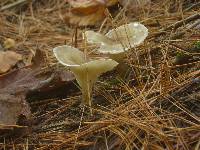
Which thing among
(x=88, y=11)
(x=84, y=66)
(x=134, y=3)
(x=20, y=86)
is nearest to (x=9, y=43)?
(x=88, y=11)

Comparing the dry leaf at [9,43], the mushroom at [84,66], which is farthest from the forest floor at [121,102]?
the dry leaf at [9,43]

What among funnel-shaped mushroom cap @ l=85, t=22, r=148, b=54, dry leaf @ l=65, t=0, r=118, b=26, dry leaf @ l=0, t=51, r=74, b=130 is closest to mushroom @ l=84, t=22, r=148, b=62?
funnel-shaped mushroom cap @ l=85, t=22, r=148, b=54

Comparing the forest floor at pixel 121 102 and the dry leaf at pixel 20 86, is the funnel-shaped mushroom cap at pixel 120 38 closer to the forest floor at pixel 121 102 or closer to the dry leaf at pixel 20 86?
the forest floor at pixel 121 102

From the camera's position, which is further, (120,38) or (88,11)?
(88,11)

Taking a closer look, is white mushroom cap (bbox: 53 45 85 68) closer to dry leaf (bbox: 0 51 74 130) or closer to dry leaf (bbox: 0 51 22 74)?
dry leaf (bbox: 0 51 74 130)

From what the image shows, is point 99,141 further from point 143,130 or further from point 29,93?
point 29,93

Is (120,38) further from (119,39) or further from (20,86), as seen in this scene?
(20,86)

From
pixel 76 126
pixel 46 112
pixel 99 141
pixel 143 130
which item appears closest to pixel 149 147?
pixel 143 130
